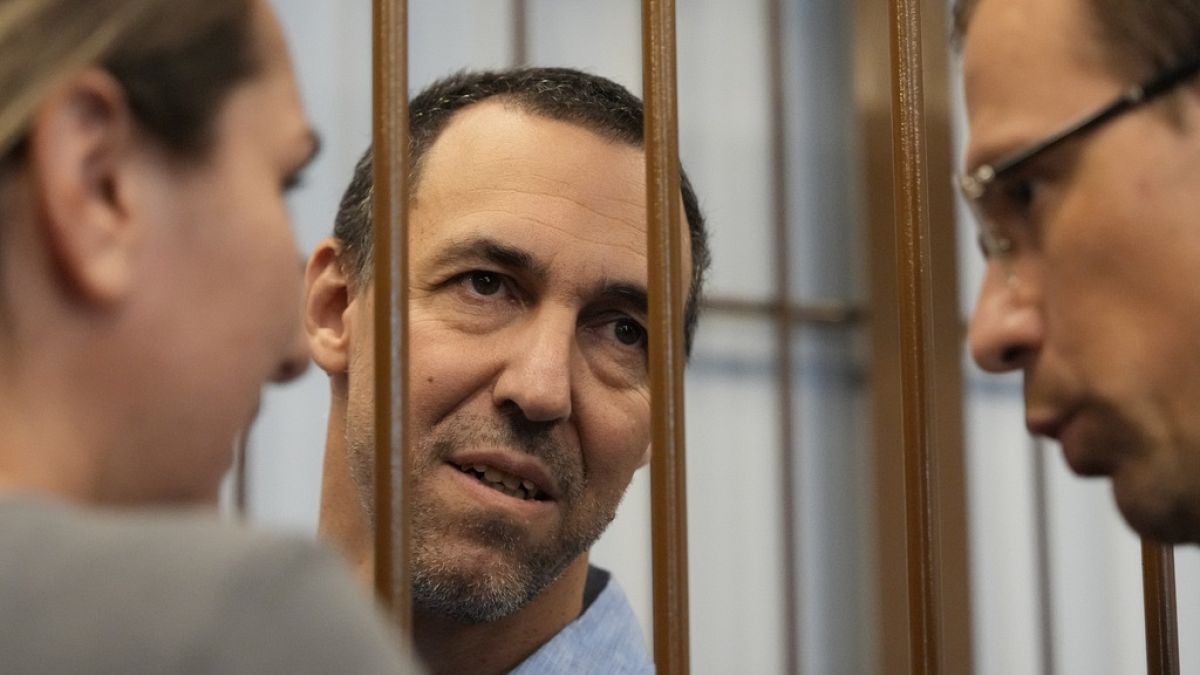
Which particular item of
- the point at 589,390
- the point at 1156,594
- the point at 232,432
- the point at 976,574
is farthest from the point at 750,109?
the point at 232,432

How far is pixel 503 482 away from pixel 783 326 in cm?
310

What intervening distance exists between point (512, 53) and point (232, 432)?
335 centimetres

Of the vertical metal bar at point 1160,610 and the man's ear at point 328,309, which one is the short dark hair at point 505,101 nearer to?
the man's ear at point 328,309

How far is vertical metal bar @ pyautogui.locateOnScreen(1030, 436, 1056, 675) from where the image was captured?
4.46 metres

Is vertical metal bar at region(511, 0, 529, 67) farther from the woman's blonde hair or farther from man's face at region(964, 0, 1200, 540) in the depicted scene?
the woman's blonde hair

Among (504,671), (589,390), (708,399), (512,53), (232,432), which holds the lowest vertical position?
(504,671)

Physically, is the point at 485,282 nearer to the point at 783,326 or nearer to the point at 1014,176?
the point at 1014,176

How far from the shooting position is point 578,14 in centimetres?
415

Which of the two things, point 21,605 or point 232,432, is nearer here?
point 21,605

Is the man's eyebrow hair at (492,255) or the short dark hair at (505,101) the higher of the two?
the short dark hair at (505,101)

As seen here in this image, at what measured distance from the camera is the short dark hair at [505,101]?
157 centimetres

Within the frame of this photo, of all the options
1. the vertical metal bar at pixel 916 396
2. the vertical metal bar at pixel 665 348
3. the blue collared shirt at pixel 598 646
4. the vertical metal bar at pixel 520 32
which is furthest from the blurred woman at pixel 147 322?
the vertical metal bar at pixel 520 32

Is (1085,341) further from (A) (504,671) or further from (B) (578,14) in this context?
(B) (578,14)

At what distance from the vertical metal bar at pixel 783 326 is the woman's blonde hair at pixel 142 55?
12.6 ft
